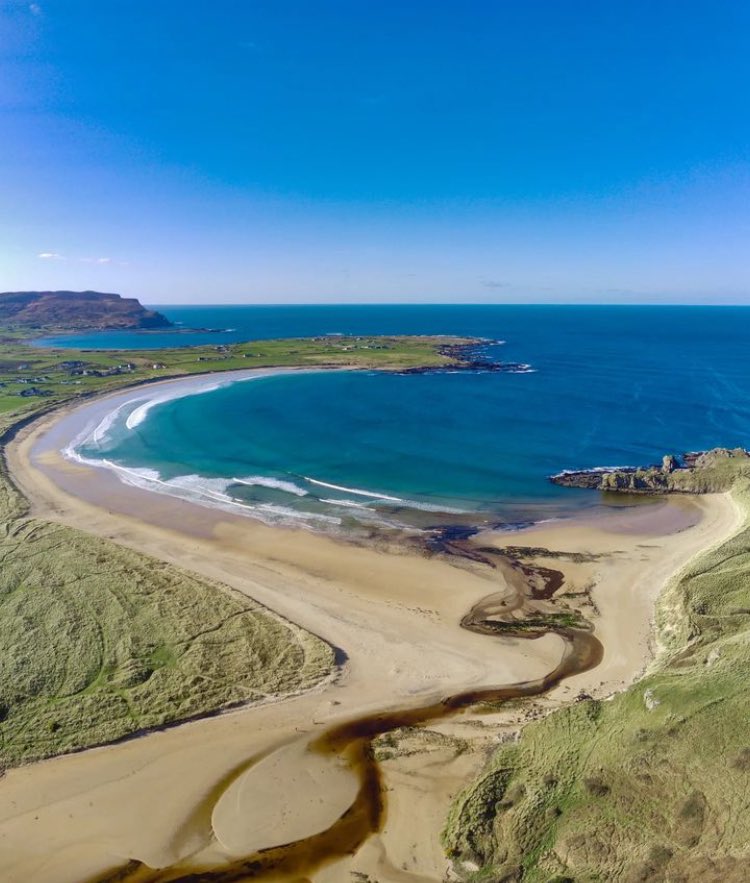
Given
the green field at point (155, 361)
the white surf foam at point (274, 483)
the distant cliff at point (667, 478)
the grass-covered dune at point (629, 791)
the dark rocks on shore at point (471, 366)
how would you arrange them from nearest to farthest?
the grass-covered dune at point (629, 791) → the white surf foam at point (274, 483) → the distant cliff at point (667, 478) → the green field at point (155, 361) → the dark rocks on shore at point (471, 366)

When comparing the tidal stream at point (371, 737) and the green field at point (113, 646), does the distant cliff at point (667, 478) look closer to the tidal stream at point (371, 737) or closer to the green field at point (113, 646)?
the tidal stream at point (371, 737)

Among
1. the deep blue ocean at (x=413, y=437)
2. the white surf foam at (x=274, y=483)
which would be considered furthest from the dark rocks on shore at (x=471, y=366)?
the white surf foam at (x=274, y=483)

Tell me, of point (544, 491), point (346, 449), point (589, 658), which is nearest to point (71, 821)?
point (589, 658)

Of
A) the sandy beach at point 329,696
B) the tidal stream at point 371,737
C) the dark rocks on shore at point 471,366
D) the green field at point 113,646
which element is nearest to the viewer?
the tidal stream at point 371,737

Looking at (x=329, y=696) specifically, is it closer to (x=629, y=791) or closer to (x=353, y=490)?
(x=629, y=791)

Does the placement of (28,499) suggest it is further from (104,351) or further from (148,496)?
(104,351)

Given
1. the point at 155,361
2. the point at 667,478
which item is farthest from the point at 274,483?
the point at 155,361

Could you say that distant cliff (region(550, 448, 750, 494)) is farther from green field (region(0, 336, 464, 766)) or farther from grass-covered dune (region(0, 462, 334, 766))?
grass-covered dune (region(0, 462, 334, 766))
